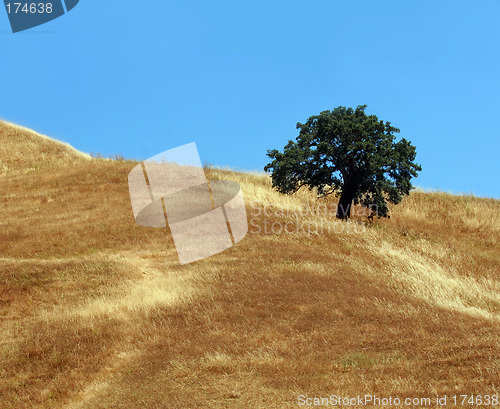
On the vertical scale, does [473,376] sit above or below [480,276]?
above

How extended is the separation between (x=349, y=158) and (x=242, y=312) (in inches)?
684

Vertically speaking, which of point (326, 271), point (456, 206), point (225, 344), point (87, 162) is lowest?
point (456, 206)

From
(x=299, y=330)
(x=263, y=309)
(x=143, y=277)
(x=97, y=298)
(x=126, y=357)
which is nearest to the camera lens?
(x=126, y=357)

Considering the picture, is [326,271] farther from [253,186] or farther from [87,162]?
[87,162]

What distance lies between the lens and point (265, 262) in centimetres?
2070

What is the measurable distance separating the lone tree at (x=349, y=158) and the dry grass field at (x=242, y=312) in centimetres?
221

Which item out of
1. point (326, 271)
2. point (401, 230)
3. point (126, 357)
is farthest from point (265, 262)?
point (401, 230)

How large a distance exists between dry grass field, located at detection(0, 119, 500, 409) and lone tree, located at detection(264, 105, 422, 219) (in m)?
2.21

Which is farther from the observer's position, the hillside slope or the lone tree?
the hillside slope

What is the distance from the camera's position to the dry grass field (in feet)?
35.5

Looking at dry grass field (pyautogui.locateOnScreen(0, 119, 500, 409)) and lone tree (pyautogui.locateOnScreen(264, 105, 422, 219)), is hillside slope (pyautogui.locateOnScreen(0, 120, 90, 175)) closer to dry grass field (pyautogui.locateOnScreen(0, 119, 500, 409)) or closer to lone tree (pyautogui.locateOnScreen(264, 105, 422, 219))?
dry grass field (pyautogui.locateOnScreen(0, 119, 500, 409))

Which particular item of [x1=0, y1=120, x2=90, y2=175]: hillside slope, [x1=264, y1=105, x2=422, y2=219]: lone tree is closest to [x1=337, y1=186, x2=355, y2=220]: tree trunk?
[x1=264, y1=105, x2=422, y2=219]: lone tree

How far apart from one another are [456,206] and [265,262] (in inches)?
942

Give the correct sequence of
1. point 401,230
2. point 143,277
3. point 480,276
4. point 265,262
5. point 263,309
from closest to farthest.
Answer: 1. point 263,309
2. point 143,277
3. point 265,262
4. point 480,276
5. point 401,230
